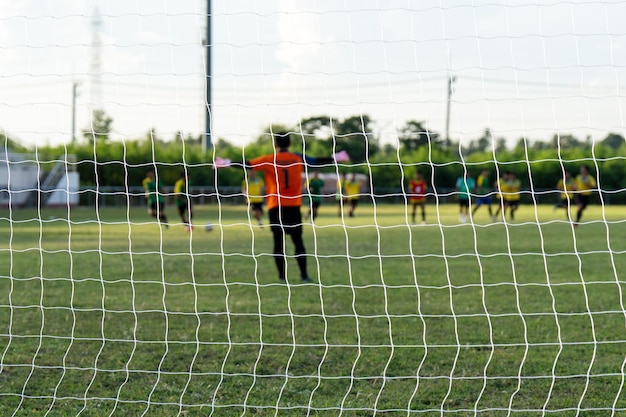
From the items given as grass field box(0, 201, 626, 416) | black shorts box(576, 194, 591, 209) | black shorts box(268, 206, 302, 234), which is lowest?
grass field box(0, 201, 626, 416)

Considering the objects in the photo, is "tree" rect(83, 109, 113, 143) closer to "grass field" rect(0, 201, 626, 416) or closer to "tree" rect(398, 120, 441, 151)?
"grass field" rect(0, 201, 626, 416)

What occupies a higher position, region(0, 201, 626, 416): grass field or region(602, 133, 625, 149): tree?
region(602, 133, 625, 149): tree

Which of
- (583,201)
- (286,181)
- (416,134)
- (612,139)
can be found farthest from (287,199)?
(583,201)

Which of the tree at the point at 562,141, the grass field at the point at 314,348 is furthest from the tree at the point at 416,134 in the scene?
the tree at the point at 562,141

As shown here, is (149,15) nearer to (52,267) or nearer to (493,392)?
(493,392)

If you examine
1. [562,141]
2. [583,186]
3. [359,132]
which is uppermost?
[583,186]

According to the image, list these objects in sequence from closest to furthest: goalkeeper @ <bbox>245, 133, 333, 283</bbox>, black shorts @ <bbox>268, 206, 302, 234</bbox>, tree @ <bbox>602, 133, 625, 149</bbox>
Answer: tree @ <bbox>602, 133, 625, 149</bbox> < goalkeeper @ <bbox>245, 133, 333, 283</bbox> < black shorts @ <bbox>268, 206, 302, 234</bbox>

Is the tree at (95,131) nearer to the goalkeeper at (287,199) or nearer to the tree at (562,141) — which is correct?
the goalkeeper at (287,199)

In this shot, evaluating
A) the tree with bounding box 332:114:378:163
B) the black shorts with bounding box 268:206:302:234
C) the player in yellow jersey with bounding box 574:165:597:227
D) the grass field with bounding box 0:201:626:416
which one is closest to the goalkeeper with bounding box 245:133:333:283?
the black shorts with bounding box 268:206:302:234

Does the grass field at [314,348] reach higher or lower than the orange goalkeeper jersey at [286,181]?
lower

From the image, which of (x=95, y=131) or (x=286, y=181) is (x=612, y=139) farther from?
(x=95, y=131)

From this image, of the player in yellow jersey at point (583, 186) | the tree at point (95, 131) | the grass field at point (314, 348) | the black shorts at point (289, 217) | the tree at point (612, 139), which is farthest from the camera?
the player in yellow jersey at point (583, 186)

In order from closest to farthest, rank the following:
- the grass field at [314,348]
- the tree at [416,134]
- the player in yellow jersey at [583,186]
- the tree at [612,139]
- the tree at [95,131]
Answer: the grass field at [314,348] < the tree at [416,134] < the tree at [95,131] < the tree at [612,139] < the player in yellow jersey at [583,186]

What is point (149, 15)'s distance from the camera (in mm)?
4855
